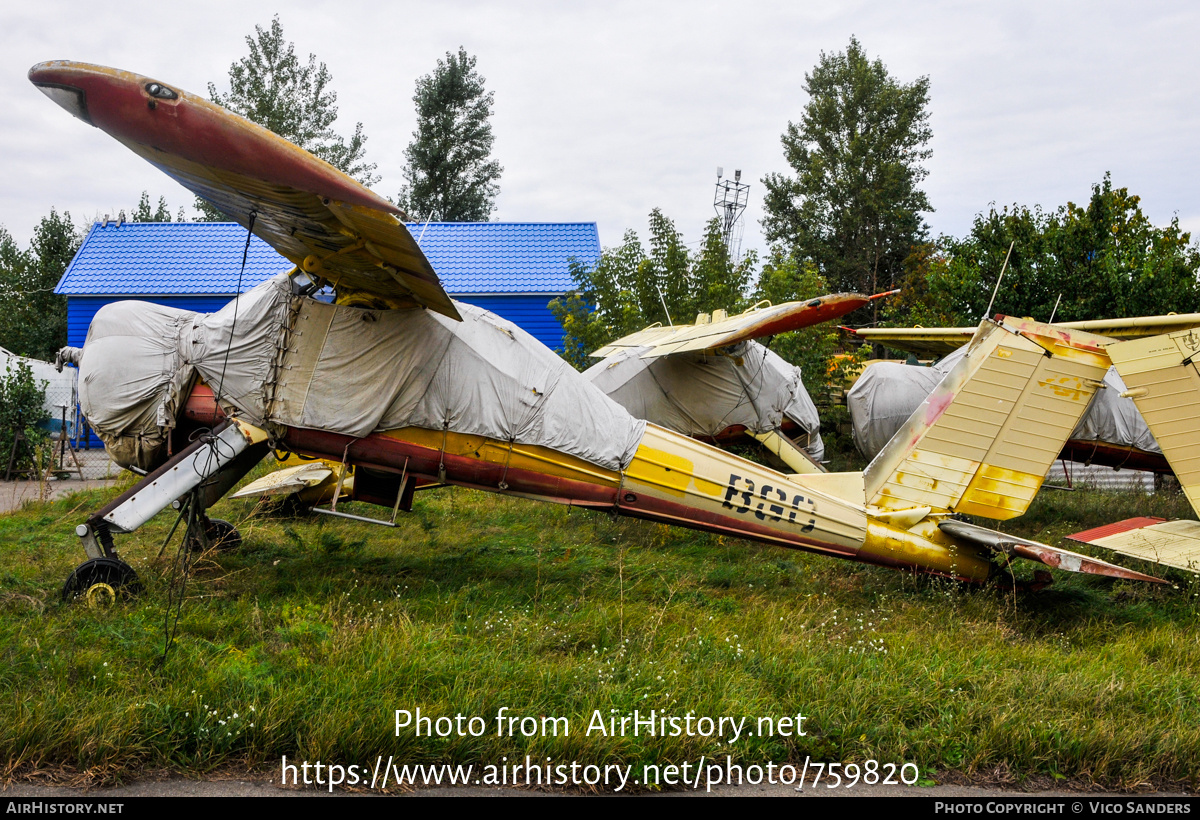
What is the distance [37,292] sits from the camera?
24.0m

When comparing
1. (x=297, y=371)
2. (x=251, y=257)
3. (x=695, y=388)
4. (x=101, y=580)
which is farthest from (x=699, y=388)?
(x=251, y=257)

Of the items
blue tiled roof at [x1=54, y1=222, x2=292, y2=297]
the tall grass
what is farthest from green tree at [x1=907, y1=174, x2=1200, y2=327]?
blue tiled roof at [x1=54, y1=222, x2=292, y2=297]

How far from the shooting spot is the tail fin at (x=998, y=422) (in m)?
5.98

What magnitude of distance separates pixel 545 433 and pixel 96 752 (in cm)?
348

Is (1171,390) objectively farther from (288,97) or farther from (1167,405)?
(288,97)

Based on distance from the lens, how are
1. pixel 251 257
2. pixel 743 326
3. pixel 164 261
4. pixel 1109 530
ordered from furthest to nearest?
A: pixel 251 257, pixel 164 261, pixel 743 326, pixel 1109 530

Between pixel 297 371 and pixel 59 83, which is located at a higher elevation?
pixel 59 83

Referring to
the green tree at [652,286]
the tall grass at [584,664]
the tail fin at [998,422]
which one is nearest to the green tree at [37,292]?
the green tree at [652,286]

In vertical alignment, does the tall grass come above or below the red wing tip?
below

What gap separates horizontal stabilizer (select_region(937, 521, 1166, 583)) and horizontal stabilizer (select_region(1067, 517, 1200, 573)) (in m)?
0.14

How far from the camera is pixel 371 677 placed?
13.1ft

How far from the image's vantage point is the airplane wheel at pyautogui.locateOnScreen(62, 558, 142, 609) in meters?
5.32

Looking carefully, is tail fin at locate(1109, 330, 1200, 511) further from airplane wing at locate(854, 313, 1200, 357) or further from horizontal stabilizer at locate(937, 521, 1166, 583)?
horizontal stabilizer at locate(937, 521, 1166, 583)

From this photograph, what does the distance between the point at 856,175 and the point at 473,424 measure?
32.0 metres
